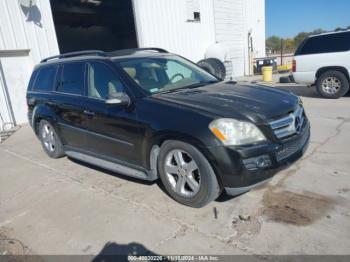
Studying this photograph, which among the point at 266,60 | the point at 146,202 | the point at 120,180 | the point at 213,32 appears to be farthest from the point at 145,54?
→ the point at 266,60

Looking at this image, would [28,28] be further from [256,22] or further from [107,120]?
[256,22]

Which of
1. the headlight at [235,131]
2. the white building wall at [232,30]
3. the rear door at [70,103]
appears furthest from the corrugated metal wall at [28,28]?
the white building wall at [232,30]

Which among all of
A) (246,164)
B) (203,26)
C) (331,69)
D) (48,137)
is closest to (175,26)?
(203,26)

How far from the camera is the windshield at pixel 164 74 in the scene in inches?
145

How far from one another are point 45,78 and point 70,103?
1302 mm

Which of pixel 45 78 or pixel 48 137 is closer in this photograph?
pixel 45 78

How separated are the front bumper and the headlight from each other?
77 mm

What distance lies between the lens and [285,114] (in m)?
3.12

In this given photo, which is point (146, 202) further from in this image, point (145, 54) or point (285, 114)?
point (145, 54)

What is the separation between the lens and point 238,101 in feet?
10.3

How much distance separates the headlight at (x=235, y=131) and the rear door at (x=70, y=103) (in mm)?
2156

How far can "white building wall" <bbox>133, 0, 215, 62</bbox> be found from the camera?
11586 mm

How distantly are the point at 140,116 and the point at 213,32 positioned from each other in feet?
45.7

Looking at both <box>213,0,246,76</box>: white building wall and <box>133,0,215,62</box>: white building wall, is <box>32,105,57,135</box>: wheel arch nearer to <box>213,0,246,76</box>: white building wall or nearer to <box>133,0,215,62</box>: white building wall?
<box>133,0,215,62</box>: white building wall
